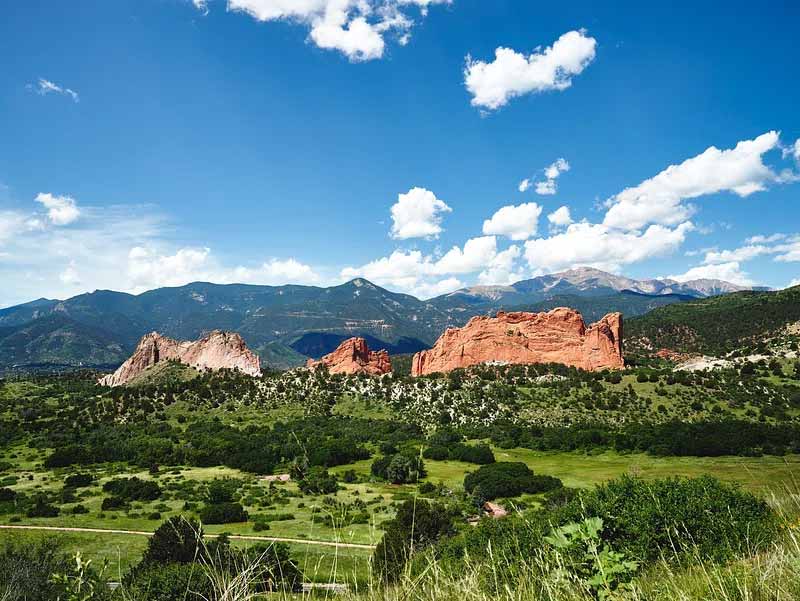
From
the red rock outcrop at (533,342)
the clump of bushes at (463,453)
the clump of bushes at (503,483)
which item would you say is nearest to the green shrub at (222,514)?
the clump of bushes at (503,483)

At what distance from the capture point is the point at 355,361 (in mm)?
103500

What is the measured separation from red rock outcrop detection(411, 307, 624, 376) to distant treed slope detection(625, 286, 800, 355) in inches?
1652

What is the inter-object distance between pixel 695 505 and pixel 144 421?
3234 inches

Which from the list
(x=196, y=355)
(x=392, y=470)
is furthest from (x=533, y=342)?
(x=196, y=355)

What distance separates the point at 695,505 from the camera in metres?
16.6

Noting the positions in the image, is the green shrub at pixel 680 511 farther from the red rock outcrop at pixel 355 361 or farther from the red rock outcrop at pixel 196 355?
the red rock outcrop at pixel 196 355

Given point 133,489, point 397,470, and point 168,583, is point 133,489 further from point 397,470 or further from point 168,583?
point 168,583

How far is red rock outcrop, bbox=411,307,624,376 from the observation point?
283 feet

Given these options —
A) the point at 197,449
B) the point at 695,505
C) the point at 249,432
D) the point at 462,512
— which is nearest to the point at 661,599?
the point at 695,505

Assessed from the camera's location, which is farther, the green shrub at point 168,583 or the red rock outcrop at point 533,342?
the red rock outcrop at point 533,342

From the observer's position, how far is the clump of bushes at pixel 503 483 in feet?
127

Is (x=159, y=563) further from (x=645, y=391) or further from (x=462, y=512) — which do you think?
(x=645, y=391)

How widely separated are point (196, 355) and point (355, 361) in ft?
128

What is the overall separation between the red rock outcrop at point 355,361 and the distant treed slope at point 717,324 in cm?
7774
